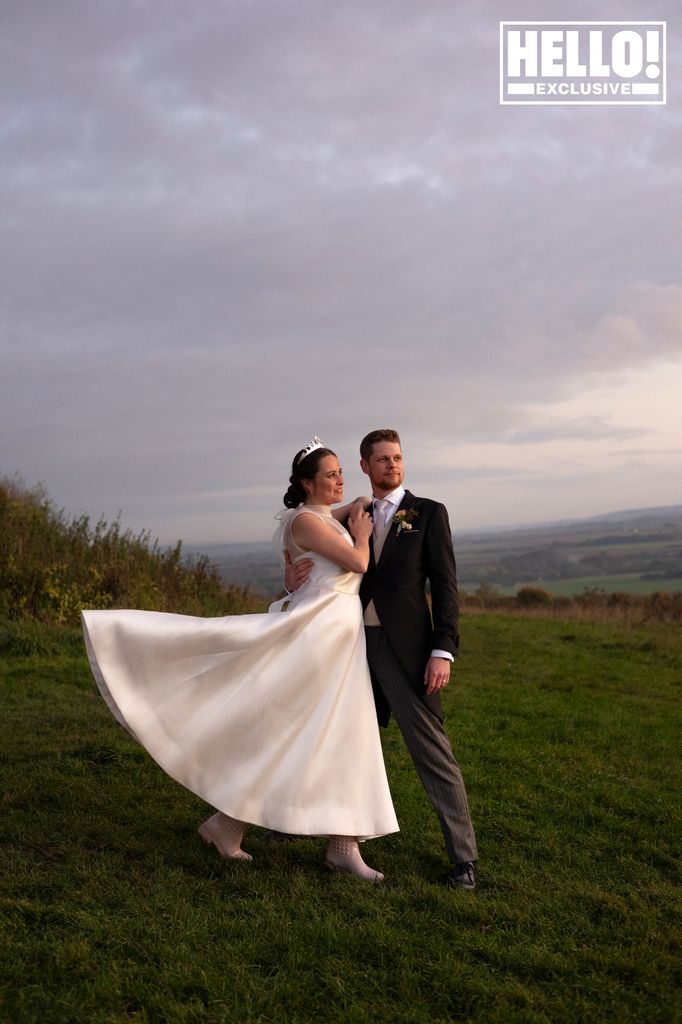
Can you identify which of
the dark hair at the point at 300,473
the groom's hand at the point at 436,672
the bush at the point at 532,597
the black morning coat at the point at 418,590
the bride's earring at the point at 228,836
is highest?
the dark hair at the point at 300,473

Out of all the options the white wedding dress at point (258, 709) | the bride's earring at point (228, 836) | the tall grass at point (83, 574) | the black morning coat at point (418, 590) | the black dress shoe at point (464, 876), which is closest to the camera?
the white wedding dress at point (258, 709)

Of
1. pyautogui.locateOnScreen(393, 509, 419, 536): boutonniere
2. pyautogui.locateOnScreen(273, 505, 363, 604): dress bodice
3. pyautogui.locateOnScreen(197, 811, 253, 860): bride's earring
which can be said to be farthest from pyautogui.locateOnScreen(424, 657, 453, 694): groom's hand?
pyautogui.locateOnScreen(197, 811, 253, 860): bride's earring

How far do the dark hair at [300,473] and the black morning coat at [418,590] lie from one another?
609 mm

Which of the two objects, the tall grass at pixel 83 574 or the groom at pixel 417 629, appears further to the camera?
the tall grass at pixel 83 574

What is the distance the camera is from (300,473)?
5.35 meters

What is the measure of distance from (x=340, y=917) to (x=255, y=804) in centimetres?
76

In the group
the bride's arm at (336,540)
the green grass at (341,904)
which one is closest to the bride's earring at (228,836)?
the green grass at (341,904)

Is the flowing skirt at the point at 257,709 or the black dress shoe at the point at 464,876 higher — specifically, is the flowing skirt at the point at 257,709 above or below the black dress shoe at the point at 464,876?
above

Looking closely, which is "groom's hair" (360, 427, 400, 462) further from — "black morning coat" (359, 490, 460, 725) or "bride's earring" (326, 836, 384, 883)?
"bride's earring" (326, 836, 384, 883)

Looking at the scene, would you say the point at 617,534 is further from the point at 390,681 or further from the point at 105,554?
the point at 390,681

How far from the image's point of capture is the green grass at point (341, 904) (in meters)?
3.74

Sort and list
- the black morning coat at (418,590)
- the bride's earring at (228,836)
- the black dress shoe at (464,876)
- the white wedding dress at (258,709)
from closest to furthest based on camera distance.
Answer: the white wedding dress at (258,709), the black dress shoe at (464,876), the black morning coat at (418,590), the bride's earring at (228,836)

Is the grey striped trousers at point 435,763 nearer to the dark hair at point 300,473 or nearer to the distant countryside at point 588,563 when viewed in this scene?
the dark hair at point 300,473

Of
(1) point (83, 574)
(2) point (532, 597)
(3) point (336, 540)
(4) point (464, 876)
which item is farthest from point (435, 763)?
(2) point (532, 597)
